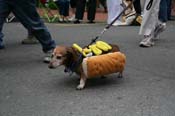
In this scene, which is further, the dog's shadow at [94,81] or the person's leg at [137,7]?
the person's leg at [137,7]

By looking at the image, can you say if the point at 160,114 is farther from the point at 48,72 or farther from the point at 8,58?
the point at 8,58

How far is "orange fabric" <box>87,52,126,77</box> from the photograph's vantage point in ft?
16.9

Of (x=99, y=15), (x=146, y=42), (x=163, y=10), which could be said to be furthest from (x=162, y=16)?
(x=99, y=15)

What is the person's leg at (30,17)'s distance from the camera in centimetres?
648

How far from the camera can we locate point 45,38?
Answer: 6.74 m

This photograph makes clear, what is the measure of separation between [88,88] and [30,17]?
1.71 m

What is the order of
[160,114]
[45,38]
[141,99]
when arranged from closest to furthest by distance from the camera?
[160,114] < [141,99] < [45,38]

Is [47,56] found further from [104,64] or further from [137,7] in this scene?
[137,7]

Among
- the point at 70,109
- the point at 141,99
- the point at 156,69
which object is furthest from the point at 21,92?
the point at 156,69

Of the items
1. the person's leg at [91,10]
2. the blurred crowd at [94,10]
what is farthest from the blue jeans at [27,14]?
the person's leg at [91,10]

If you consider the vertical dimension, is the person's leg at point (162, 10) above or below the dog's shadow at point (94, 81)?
above

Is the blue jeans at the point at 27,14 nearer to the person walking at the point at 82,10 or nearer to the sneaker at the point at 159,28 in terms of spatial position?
the sneaker at the point at 159,28

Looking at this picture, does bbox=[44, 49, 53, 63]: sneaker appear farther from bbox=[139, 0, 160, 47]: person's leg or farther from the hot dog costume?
bbox=[139, 0, 160, 47]: person's leg

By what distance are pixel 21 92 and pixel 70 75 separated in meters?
0.72
